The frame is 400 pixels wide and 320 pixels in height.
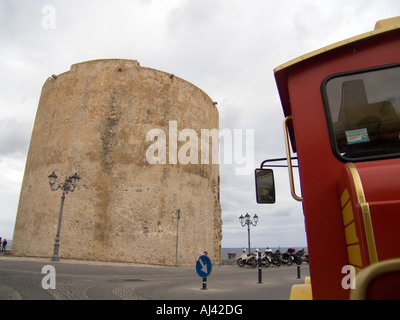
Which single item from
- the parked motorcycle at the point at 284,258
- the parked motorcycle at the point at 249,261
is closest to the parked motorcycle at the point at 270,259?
the parked motorcycle at the point at 284,258

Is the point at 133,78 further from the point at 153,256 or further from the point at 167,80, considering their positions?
the point at 153,256

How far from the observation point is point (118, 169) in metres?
18.5

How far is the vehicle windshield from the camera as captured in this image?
75.8 inches

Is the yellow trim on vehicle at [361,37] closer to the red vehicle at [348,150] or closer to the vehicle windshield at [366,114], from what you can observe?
the red vehicle at [348,150]

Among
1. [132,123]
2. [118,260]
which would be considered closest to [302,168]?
[118,260]

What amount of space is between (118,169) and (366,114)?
693 inches

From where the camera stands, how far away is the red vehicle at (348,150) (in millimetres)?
1627

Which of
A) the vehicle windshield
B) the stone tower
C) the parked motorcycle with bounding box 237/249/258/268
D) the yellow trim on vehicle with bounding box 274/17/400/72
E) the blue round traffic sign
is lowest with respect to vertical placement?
the blue round traffic sign

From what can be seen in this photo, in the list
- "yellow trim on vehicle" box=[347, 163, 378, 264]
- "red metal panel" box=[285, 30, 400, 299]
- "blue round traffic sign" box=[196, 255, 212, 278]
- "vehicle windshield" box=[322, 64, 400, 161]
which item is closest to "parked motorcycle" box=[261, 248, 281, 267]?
"blue round traffic sign" box=[196, 255, 212, 278]

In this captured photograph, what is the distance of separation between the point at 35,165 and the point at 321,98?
845 inches

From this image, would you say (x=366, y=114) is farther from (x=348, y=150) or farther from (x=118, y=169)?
(x=118, y=169)

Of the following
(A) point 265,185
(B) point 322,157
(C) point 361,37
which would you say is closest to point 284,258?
(A) point 265,185

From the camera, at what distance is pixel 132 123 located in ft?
63.3

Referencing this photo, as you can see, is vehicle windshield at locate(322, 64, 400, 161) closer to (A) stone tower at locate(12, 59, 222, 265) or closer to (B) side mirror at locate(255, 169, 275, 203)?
(B) side mirror at locate(255, 169, 275, 203)
